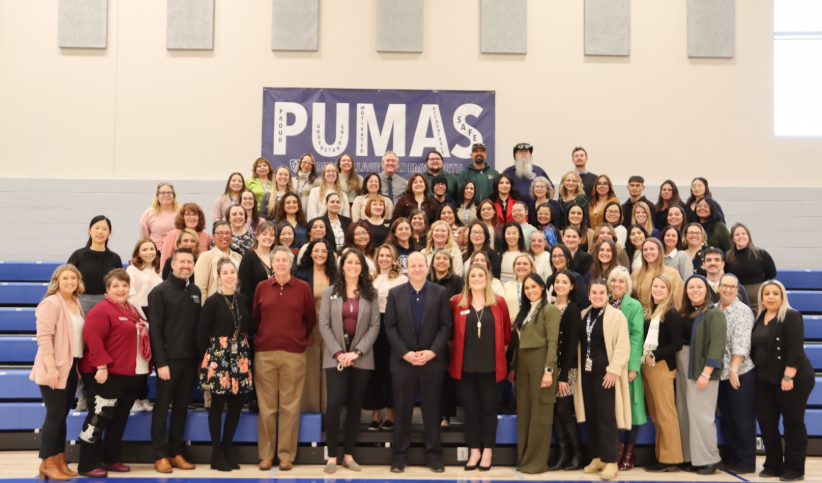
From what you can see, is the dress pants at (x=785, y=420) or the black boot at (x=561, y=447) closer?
the dress pants at (x=785, y=420)

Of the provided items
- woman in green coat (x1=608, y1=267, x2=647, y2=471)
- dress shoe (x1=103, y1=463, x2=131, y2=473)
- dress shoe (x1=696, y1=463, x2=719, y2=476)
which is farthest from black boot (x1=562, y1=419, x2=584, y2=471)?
dress shoe (x1=103, y1=463, x2=131, y2=473)

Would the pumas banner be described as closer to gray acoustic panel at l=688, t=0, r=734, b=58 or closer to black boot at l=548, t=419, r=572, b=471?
gray acoustic panel at l=688, t=0, r=734, b=58

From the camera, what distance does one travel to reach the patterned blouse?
19.4ft

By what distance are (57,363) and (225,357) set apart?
1.14m

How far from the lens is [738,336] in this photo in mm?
5930

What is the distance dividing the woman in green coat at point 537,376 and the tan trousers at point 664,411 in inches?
32.0

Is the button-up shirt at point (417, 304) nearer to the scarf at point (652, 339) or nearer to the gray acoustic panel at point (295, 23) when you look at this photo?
the scarf at point (652, 339)

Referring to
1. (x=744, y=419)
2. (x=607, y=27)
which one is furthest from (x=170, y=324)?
(x=607, y=27)

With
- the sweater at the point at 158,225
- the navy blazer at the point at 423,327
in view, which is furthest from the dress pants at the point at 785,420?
the sweater at the point at 158,225

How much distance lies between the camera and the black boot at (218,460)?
5.77 metres

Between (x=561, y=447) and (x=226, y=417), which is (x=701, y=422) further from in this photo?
(x=226, y=417)

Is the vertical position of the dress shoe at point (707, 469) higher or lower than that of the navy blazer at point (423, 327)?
lower

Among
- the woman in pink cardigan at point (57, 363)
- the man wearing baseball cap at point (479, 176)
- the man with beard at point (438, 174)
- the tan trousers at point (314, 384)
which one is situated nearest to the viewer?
the woman in pink cardigan at point (57, 363)

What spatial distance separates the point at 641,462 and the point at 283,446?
2859 millimetres
